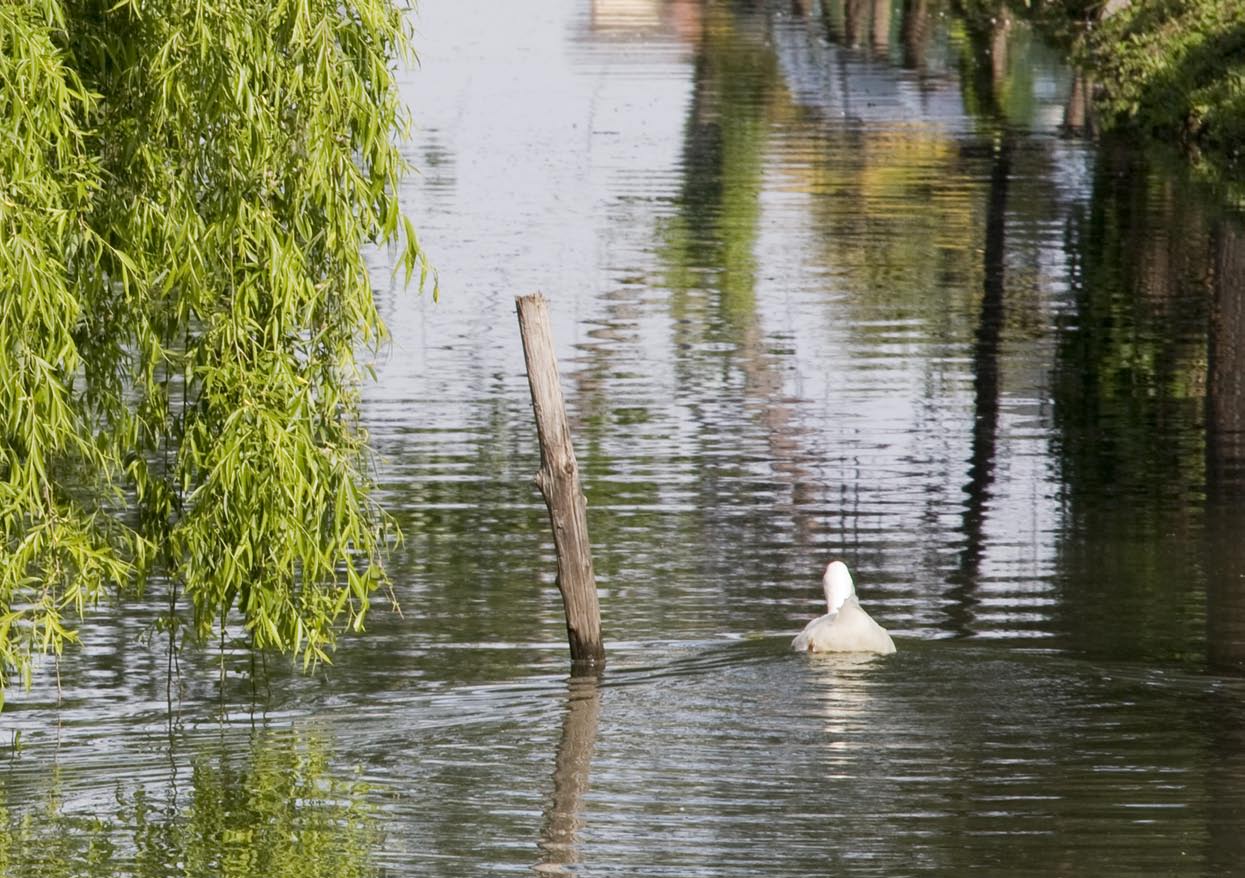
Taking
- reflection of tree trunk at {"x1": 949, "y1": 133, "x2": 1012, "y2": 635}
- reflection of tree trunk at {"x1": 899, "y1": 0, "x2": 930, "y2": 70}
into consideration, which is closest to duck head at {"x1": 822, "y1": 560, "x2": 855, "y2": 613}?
reflection of tree trunk at {"x1": 949, "y1": 133, "x2": 1012, "y2": 635}

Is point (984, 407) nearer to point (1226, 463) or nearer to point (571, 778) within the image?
point (1226, 463)

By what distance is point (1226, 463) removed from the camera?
22.3 meters

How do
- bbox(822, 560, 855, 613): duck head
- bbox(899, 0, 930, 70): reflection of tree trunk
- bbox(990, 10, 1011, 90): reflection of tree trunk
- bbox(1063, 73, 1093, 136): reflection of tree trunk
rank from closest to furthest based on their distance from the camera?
bbox(822, 560, 855, 613): duck head < bbox(1063, 73, 1093, 136): reflection of tree trunk < bbox(990, 10, 1011, 90): reflection of tree trunk < bbox(899, 0, 930, 70): reflection of tree trunk

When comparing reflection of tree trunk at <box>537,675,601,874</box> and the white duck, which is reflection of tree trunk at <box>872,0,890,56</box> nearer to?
the white duck

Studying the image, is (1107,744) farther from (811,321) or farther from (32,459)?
(811,321)

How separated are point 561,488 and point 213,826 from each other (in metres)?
3.90

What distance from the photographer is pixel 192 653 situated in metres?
16.4

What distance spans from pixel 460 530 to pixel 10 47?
930 centimetres

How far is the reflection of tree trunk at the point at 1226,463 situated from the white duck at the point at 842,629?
95.1 inches

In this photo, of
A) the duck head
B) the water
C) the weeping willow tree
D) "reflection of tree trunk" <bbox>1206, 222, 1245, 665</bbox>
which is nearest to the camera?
the weeping willow tree

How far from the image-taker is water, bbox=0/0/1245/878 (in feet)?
39.7

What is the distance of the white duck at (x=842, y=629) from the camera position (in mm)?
14938

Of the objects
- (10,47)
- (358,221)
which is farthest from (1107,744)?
(10,47)

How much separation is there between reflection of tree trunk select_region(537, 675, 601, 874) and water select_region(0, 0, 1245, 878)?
0.03 m
